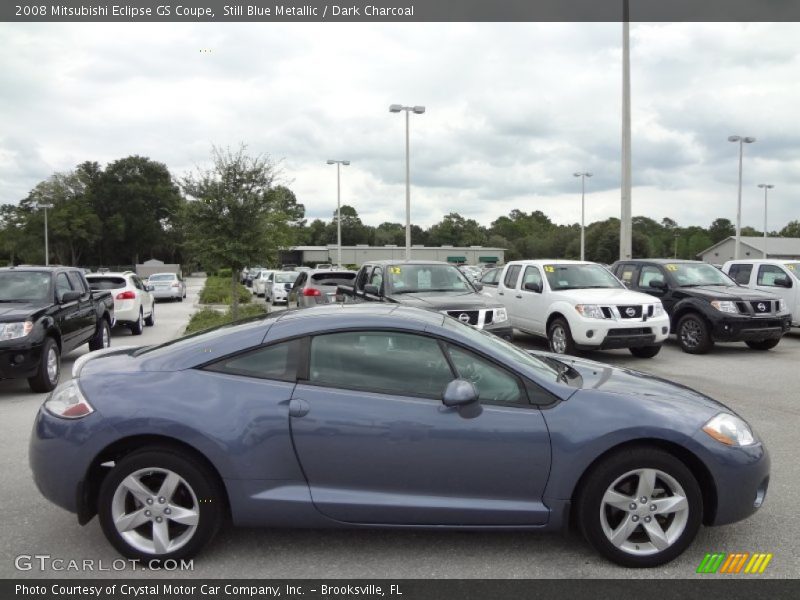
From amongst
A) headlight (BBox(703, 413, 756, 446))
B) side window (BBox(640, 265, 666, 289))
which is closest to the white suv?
side window (BBox(640, 265, 666, 289))

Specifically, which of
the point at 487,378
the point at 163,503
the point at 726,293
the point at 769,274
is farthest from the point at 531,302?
the point at 163,503

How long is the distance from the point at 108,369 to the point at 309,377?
1.26 metres

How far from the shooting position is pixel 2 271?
9.70 meters

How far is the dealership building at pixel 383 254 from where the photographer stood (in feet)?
285

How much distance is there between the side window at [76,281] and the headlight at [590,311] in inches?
322

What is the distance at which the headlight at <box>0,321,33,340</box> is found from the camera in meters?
7.93

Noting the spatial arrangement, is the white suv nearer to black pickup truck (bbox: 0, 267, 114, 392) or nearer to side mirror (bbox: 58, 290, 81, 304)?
black pickup truck (bbox: 0, 267, 114, 392)

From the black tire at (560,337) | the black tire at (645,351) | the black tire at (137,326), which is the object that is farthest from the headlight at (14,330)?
the black tire at (645,351)

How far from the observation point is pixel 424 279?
11375 mm

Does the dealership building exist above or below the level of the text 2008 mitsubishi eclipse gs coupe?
above

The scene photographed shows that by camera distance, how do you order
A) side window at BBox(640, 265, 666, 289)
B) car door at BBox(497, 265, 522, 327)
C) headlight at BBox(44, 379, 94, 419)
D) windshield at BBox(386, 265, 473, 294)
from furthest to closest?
side window at BBox(640, 265, 666, 289) < car door at BBox(497, 265, 522, 327) < windshield at BBox(386, 265, 473, 294) < headlight at BBox(44, 379, 94, 419)

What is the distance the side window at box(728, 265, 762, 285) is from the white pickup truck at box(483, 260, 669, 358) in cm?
447
